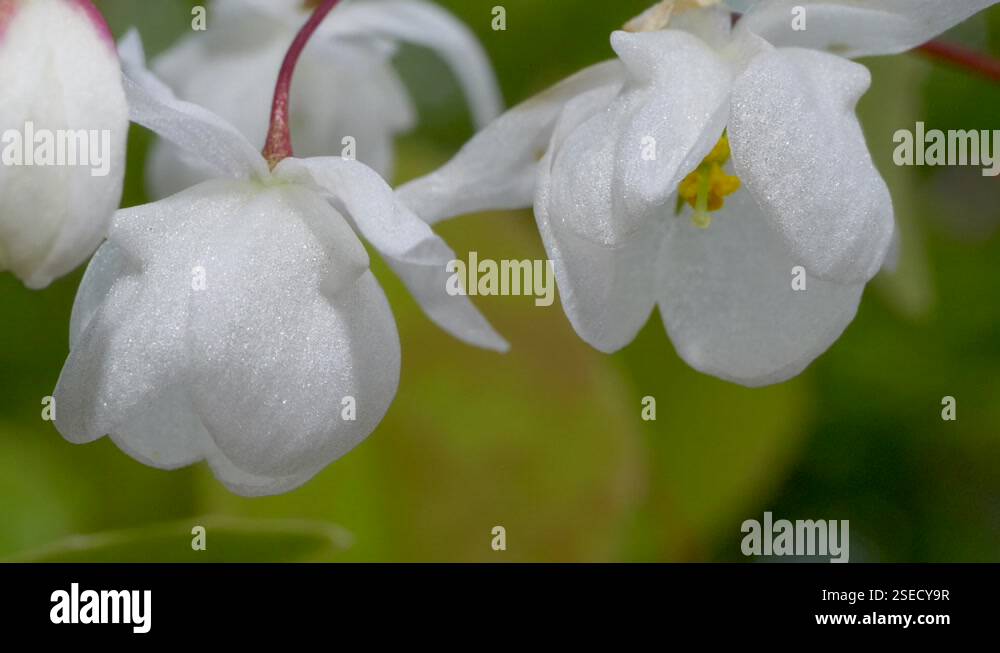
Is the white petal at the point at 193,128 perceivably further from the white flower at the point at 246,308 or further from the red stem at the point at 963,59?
the red stem at the point at 963,59

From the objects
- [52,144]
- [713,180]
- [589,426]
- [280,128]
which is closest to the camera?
[52,144]

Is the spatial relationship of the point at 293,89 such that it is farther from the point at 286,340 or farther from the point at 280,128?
the point at 286,340

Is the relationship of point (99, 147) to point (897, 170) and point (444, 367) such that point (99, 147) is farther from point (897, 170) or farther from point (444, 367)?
point (897, 170)

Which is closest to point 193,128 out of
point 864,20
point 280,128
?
point 280,128
